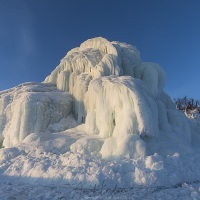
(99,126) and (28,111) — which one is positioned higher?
(28,111)

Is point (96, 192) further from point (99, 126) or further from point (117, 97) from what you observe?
point (117, 97)

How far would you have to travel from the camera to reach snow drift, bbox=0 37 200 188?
11742 millimetres

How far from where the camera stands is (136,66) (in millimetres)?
22344

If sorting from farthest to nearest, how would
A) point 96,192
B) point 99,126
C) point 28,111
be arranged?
point 28,111, point 99,126, point 96,192

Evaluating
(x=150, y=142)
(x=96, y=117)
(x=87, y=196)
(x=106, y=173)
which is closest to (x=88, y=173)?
(x=106, y=173)

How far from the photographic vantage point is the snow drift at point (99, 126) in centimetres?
1174

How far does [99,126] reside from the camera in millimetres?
16297

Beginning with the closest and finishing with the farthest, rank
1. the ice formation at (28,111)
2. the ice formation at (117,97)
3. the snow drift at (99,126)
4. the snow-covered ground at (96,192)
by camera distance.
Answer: the snow-covered ground at (96,192), the snow drift at (99,126), the ice formation at (117,97), the ice formation at (28,111)

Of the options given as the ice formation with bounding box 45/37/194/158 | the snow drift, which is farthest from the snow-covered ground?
the ice formation with bounding box 45/37/194/158

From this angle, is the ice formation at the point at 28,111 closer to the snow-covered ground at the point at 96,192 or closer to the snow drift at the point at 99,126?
the snow drift at the point at 99,126

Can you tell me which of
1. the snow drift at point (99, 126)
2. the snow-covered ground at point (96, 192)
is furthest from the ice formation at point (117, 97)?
the snow-covered ground at point (96, 192)

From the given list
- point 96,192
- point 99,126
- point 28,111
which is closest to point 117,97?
point 99,126

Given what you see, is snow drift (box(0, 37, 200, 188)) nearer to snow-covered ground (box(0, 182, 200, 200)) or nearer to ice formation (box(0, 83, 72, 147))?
ice formation (box(0, 83, 72, 147))

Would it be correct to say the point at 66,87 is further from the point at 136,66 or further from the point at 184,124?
the point at 184,124
